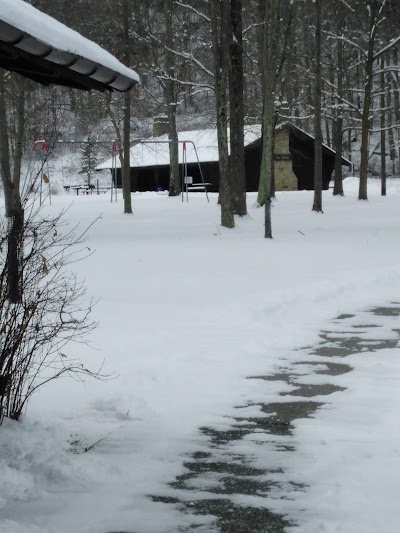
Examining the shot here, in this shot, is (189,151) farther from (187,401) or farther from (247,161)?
(187,401)

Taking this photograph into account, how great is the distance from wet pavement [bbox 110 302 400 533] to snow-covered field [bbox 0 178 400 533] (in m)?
0.10

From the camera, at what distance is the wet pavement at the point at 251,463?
409cm

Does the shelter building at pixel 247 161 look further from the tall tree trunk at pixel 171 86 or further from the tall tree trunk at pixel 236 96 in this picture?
the tall tree trunk at pixel 236 96

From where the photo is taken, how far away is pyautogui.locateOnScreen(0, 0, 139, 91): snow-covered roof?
4.19 metres

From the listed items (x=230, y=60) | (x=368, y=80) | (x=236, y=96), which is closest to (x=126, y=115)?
(x=236, y=96)

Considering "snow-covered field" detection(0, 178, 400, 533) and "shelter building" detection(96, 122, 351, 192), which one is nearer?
"snow-covered field" detection(0, 178, 400, 533)

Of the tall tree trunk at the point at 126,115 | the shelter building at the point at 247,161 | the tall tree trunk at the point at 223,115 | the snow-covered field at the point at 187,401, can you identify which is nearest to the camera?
the snow-covered field at the point at 187,401

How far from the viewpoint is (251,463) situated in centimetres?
491

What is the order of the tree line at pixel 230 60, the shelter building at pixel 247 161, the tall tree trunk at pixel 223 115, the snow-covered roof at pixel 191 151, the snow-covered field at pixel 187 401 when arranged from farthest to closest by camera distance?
the shelter building at pixel 247 161
the snow-covered roof at pixel 191 151
the tree line at pixel 230 60
the tall tree trunk at pixel 223 115
the snow-covered field at pixel 187 401

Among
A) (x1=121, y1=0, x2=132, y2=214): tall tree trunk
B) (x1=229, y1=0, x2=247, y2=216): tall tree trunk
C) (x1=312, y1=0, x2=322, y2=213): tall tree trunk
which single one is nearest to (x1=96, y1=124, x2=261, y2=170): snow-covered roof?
(x1=121, y1=0, x2=132, y2=214): tall tree trunk

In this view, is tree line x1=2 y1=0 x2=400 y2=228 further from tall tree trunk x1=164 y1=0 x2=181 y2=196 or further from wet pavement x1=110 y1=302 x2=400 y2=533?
wet pavement x1=110 y1=302 x2=400 y2=533

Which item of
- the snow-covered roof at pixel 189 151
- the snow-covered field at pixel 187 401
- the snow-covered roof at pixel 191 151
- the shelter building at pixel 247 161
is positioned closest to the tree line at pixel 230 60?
the snow-covered field at pixel 187 401

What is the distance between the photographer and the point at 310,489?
4434mm

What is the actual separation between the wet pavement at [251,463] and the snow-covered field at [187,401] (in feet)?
0.32
